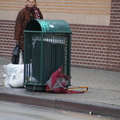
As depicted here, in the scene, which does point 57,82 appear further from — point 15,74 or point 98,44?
point 98,44

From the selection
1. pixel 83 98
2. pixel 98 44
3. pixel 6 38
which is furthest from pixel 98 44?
pixel 83 98

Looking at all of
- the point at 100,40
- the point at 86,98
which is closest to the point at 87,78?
the point at 100,40

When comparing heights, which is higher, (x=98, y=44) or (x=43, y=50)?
(x=43, y=50)

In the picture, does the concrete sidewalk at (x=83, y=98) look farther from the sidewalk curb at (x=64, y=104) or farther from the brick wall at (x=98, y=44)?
the brick wall at (x=98, y=44)

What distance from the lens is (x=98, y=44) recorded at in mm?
14484

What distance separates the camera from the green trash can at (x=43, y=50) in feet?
32.8

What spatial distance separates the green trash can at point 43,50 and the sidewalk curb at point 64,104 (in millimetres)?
418

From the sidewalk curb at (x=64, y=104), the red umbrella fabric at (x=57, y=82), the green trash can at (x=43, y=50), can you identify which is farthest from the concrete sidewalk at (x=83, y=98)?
the green trash can at (x=43, y=50)

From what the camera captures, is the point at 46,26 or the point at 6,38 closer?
the point at 46,26

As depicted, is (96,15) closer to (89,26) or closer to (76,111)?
(89,26)

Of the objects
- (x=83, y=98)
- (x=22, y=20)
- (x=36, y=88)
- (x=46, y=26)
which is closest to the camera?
(x=83, y=98)

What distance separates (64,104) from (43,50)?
1242 millimetres

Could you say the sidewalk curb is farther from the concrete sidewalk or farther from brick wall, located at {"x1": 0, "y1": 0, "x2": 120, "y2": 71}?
brick wall, located at {"x1": 0, "y1": 0, "x2": 120, "y2": 71}

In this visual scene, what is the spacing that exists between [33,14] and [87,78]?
242cm
